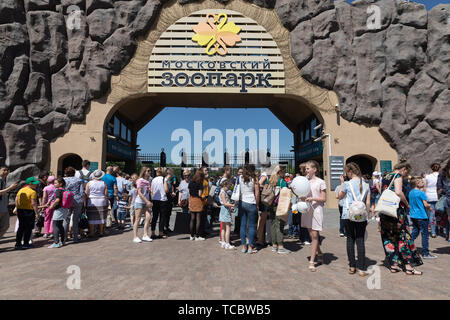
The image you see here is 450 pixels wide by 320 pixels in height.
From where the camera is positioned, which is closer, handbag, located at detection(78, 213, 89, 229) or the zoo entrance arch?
handbag, located at detection(78, 213, 89, 229)

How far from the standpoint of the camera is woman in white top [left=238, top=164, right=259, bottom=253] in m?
6.02

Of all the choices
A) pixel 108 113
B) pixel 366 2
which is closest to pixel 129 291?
pixel 108 113

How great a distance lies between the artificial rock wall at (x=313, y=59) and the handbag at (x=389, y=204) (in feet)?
41.9

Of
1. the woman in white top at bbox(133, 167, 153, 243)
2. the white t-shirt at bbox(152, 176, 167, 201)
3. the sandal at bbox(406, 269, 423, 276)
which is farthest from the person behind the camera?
the white t-shirt at bbox(152, 176, 167, 201)

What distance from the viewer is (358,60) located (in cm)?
1608

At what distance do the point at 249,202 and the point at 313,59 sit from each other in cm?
1324

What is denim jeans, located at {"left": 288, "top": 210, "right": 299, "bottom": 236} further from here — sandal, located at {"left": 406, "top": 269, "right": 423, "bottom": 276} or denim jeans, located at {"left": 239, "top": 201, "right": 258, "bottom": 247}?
sandal, located at {"left": 406, "top": 269, "right": 423, "bottom": 276}

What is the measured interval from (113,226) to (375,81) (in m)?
16.1

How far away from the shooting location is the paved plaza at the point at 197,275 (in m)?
3.58

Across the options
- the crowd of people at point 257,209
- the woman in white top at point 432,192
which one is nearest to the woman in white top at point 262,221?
the crowd of people at point 257,209

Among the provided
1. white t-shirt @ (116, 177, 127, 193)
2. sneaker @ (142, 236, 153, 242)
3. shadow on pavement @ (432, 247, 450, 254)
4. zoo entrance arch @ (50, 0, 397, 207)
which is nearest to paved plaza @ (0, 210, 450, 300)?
shadow on pavement @ (432, 247, 450, 254)

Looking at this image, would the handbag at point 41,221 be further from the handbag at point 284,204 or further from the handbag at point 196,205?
the handbag at point 284,204

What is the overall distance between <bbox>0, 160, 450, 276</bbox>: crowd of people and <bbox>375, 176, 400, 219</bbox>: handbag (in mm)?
174

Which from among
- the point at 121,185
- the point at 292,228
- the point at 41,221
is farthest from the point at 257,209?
the point at 41,221
